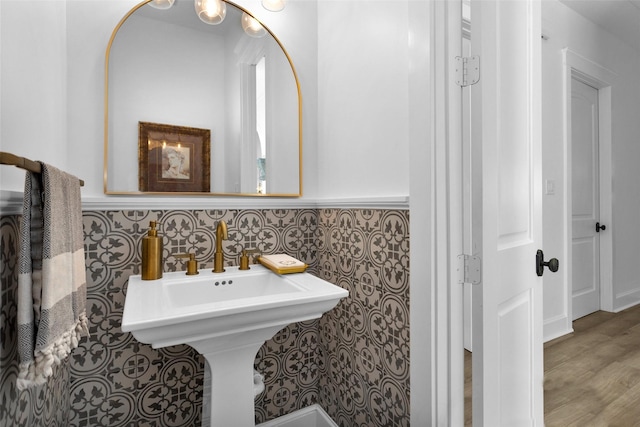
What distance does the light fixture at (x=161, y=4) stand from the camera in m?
1.40

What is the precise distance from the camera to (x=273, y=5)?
1.60 metres

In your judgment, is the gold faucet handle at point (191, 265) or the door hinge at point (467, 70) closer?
the door hinge at point (467, 70)

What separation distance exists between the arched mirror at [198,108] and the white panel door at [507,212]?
2.98 ft

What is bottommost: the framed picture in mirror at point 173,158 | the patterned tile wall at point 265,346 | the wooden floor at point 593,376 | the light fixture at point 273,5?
the wooden floor at point 593,376

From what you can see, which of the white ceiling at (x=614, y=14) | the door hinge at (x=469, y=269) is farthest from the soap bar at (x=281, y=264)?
the white ceiling at (x=614, y=14)

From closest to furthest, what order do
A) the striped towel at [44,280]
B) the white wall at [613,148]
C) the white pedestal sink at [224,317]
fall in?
the striped towel at [44,280] < the white pedestal sink at [224,317] < the white wall at [613,148]

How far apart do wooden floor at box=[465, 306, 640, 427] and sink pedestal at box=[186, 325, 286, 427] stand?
0.83 metres

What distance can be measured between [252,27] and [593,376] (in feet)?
9.02

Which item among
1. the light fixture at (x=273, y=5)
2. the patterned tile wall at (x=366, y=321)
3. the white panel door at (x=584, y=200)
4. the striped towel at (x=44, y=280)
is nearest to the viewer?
the striped towel at (x=44, y=280)

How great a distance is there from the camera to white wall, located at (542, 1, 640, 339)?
252 centimetres

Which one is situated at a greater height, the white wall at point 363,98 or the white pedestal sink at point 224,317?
the white wall at point 363,98

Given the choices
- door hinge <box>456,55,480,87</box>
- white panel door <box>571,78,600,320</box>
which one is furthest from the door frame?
door hinge <box>456,55,480,87</box>

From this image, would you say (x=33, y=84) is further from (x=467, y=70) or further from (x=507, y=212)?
(x=507, y=212)

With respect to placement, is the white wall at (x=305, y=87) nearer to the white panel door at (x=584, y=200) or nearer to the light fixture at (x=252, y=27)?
the light fixture at (x=252, y=27)
